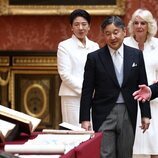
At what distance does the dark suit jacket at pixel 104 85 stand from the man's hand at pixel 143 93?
0.31m

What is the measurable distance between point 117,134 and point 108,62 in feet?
1.89

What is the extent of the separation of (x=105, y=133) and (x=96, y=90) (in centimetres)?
35

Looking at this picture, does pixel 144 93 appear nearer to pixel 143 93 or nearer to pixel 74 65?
pixel 143 93

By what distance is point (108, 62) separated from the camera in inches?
181

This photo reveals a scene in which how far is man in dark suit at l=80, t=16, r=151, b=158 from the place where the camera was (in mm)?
4543

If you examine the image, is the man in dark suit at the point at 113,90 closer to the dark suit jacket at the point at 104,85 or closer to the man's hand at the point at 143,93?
the dark suit jacket at the point at 104,85

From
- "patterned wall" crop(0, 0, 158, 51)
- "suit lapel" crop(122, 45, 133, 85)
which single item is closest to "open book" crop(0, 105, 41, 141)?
"suit lapel" crop(122, 45, 133, 85)

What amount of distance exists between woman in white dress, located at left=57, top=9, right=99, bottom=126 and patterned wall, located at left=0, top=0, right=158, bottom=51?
1894 mm

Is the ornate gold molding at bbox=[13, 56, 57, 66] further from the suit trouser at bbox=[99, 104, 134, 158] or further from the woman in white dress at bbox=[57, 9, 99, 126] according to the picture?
the suit trouser at bbox=[99, 104, 134, 158]

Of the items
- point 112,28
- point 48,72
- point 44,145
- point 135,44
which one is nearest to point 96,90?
point 112,28

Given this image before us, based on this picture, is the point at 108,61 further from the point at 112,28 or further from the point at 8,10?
the point at 8,10

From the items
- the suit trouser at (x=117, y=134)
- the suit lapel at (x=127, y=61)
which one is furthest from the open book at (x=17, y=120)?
the suit lapel at (x=127, y=61)

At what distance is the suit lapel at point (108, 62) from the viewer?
455 cm

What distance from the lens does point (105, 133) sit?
4.56 meters
